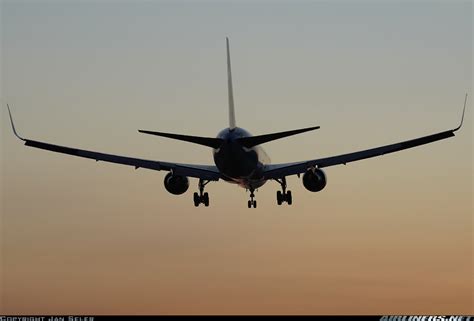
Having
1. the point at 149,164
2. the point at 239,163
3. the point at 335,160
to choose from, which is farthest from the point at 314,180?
the point at 149,164

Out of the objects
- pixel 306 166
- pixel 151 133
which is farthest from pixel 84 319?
pixel 306 166

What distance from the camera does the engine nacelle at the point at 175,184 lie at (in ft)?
314

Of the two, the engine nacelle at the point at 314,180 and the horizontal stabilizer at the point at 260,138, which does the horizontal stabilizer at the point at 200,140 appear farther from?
the engine nacelle at the point at 314,180

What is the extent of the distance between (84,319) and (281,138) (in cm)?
1847

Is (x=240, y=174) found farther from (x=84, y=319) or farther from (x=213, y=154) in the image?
(x=84, y=319)

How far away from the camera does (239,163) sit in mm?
89562


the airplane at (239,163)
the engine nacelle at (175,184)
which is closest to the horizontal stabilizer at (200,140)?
the airplane at (239,163)

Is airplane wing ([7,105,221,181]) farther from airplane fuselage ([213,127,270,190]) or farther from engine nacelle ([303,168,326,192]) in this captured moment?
engine nacelle ([303,168,326,192])

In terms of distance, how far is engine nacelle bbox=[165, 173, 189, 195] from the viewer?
314 feet

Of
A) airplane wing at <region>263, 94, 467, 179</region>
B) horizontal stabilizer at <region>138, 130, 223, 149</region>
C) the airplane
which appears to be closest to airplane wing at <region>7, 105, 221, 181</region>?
the airplane

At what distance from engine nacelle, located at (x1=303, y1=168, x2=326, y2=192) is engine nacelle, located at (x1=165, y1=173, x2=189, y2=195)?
9.39 meters

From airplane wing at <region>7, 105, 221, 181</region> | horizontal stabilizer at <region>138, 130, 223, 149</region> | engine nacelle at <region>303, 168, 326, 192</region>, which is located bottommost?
horizontal stabilizer at <region>138, 130, 223, 149</region>

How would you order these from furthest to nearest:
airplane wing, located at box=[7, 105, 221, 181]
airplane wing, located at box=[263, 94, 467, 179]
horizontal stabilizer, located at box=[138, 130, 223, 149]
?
airplane wing, located at box=[7, 105, 221, 181] → airplane wing, located at box=[263, 94, 467, 179] → horizontal stabilizer, located at box=[138, 130, 223, 149]

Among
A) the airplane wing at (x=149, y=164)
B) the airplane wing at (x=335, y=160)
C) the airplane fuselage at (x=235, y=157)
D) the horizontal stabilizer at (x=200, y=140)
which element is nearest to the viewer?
the horizontal stabilizer at (x=200, y=140)
